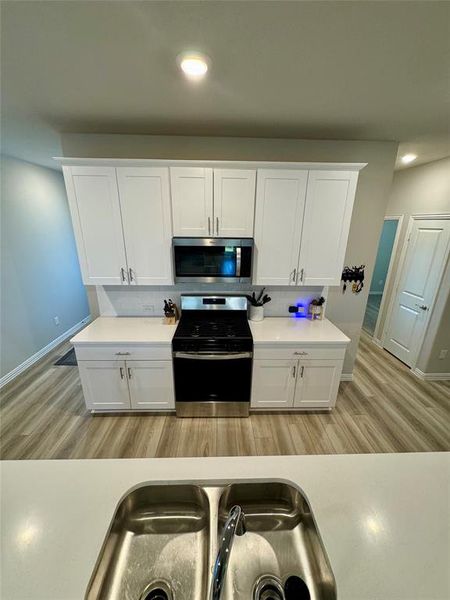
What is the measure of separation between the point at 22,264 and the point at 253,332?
3.40 metres

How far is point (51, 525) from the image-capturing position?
0.80 meters

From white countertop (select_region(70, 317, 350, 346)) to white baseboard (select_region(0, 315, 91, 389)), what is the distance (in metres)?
1.60

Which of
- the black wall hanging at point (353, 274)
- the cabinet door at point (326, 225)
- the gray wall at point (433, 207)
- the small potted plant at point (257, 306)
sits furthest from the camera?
the gray wall at point (433, 207)

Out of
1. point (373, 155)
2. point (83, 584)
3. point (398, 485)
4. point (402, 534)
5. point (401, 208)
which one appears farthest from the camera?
point (401, 208)

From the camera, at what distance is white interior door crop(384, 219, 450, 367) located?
299 cm

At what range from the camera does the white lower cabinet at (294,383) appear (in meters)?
2.31

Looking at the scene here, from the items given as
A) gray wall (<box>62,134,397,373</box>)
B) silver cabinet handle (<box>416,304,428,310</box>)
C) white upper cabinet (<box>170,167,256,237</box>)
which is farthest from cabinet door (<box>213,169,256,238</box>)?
silver cabinet handle (<box>416,304,428,310</box>)

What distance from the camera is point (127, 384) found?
2.33 m

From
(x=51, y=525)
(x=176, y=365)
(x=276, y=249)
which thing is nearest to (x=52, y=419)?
(x=176, y=365)

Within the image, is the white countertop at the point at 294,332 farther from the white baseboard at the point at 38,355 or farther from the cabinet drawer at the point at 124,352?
the white baseboard at the point at 38,355

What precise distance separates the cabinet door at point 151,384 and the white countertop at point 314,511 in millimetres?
1247

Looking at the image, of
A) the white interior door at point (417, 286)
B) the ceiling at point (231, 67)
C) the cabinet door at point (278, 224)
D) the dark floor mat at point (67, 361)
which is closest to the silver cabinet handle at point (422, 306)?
the white interior door at point (417, 286)

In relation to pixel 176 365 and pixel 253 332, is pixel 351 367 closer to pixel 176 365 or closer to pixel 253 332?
pixel 253 332

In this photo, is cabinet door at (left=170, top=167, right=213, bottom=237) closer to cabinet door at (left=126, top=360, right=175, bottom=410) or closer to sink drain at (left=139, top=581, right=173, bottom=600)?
cabinet door at (left=126, top=360, right=175, bottom=410)
